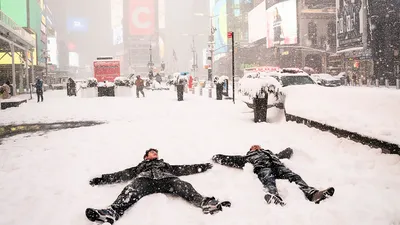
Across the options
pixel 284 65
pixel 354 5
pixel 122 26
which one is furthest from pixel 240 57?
pixel 122 26

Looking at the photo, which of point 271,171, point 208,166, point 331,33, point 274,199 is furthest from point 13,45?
point 331,33

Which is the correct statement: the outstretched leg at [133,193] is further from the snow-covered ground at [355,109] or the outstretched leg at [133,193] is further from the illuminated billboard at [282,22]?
the illuminated billboard at [282,22]

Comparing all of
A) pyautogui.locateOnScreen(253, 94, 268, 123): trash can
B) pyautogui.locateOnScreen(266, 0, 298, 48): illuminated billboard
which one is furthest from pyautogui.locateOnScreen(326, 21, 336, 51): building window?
pyautogui.locateOnScreen(253, 94, 268, 123): trash can

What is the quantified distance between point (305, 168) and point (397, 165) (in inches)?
58.6

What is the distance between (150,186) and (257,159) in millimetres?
1881

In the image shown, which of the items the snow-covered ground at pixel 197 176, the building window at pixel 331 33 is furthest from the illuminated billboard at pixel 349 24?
the snow-covered ground at pixel 197 176

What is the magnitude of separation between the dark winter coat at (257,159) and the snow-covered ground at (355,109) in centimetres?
174

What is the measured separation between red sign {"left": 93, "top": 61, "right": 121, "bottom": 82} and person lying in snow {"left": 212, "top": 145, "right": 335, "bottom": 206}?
3984 cm

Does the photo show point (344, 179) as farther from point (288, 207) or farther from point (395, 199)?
point (288, 207)

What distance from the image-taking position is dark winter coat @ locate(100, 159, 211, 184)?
17.0 feet

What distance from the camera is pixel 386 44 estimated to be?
39.5 m

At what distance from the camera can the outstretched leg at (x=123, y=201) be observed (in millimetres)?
4160

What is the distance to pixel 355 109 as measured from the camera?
817 centimetres

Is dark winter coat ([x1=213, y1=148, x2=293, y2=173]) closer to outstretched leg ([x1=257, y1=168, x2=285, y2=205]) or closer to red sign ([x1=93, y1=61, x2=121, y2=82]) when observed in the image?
outstretched leg ([x1=257, y1=168, x2=285, y2=205])
